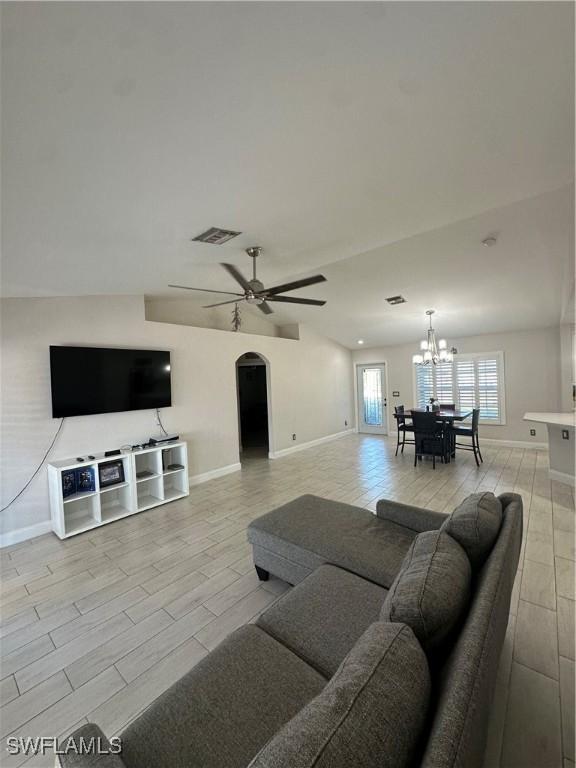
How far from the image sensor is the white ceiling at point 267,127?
3.62 ft

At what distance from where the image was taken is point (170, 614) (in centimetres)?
214

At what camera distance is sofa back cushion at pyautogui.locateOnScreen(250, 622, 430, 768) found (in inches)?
24.1

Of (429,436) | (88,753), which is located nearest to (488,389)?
(429,436)

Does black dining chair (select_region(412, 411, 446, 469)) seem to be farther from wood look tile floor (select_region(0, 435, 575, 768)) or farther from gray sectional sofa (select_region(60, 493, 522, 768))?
gray sectional sofa (select_region(60, 493, 522, 768))

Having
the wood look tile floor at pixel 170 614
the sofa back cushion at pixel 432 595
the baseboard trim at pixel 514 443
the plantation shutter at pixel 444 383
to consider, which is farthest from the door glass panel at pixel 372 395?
the sofa back cushion at pixel 432 595

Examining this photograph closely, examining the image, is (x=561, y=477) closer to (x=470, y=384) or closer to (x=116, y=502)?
(x=470, y=384)

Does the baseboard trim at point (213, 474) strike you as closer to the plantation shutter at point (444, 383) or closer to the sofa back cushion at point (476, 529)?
the sofa back cushion at point (476, 529)

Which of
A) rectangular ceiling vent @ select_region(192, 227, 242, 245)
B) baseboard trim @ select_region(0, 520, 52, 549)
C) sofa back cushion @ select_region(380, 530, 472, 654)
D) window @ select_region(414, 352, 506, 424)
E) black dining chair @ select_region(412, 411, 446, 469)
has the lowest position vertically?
baseboard trim @ select_region(0, 520, 52, 549)

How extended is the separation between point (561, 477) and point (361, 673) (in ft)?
16.8

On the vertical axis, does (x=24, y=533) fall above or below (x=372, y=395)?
below

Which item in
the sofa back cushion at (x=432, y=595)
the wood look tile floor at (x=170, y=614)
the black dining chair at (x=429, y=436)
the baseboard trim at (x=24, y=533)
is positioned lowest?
the wood look tile floor at (x=170, y=614)

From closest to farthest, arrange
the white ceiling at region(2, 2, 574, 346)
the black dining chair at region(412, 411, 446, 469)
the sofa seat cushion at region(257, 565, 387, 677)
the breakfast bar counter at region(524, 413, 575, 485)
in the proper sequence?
1. the white ceiling at region(2, 2, 574, 346)
2. the sofa seat cushion at region(257, 565, 387, 677)
3. the breakfast bar counter at region(524, 413, 575, 485)
4. the black dining chair at region(412, 411, 446, 469)

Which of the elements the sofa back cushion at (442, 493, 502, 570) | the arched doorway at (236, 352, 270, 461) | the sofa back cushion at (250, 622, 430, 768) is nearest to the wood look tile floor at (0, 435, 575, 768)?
the sofa back cushion at (442, 493, 502, 570)

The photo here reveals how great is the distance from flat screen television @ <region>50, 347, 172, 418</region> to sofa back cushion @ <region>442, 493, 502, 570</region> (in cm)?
383
